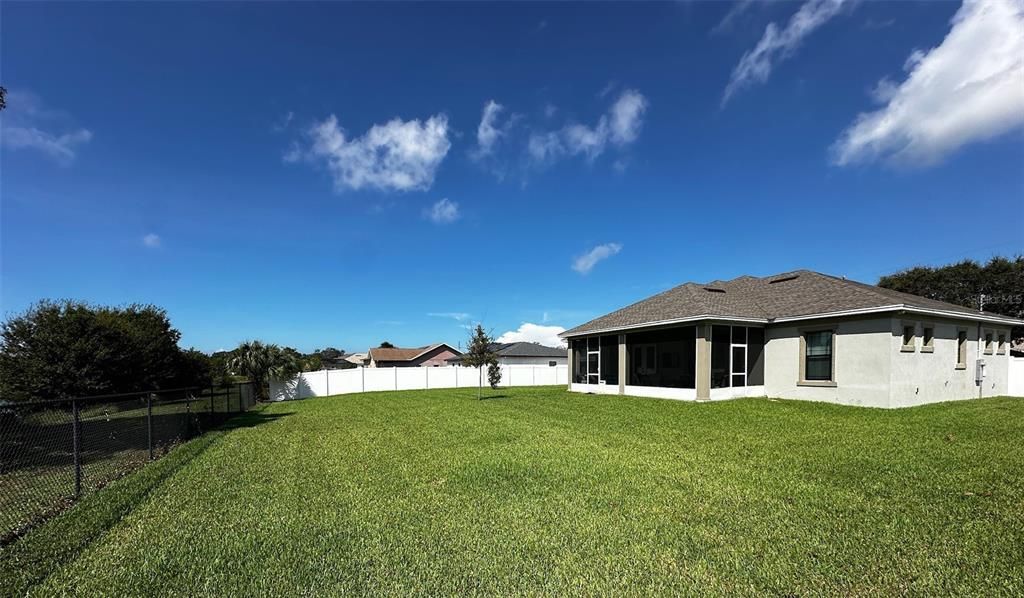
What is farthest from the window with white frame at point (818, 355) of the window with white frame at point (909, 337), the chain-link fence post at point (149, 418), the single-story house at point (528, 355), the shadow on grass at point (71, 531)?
the single-story house at point (528, 355)

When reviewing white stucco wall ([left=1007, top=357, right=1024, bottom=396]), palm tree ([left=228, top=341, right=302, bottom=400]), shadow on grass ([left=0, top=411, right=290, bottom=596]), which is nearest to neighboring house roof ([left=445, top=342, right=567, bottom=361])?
palm tree ([left=228, top=341, right=302, bottom=400])

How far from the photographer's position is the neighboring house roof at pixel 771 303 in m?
14.1

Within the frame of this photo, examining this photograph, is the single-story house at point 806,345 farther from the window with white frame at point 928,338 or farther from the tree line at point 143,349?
the tree line at point 143,349

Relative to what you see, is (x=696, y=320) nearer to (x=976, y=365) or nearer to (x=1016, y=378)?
(x=976, y=365)

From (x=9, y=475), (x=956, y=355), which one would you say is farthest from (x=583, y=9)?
(x=956, y=355)

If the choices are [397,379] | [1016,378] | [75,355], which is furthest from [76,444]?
[1016,378]

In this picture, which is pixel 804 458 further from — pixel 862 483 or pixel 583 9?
pixel 583 9

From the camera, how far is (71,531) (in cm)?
439

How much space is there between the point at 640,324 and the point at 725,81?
8.82 m

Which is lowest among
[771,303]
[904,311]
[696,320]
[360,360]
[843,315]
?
[360,360]

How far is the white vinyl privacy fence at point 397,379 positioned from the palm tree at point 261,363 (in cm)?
51

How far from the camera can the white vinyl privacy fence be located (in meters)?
24.4

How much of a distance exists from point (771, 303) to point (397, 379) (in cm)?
2074

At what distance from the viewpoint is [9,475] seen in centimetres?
555
